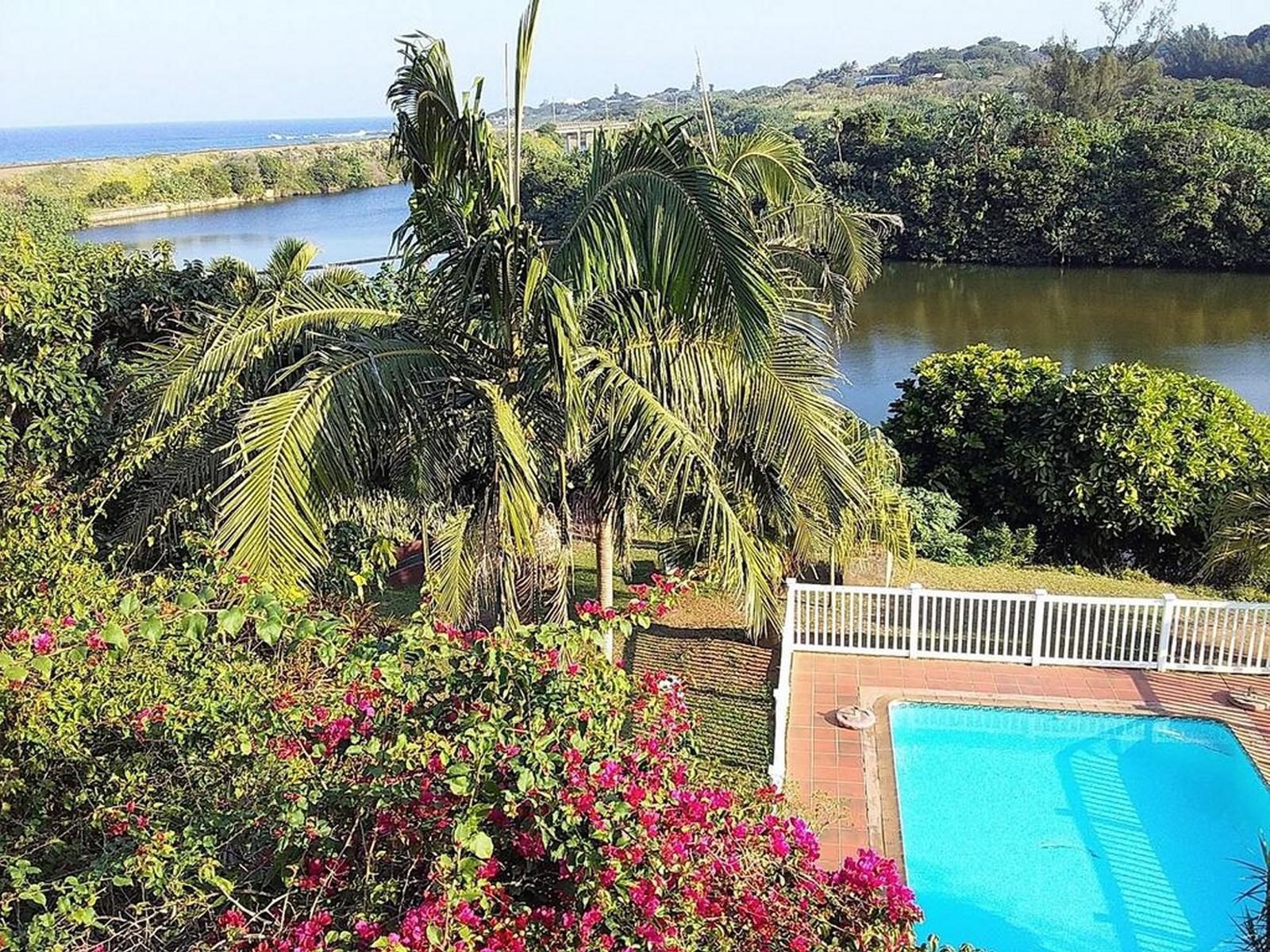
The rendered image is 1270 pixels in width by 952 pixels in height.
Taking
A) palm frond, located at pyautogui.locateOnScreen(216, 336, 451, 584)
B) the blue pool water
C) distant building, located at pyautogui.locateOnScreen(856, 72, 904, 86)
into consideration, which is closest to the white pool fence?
the blue pool water

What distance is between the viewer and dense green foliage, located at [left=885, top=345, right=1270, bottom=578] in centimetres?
998

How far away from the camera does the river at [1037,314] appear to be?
2222cm

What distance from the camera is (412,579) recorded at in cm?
962

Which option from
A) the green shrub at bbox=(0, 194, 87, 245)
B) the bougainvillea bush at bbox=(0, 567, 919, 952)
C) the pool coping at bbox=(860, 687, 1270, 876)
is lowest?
the pool coping at bbox=(860, 687, 1270, 876)

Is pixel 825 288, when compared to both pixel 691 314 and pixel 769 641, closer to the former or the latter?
pixel 769 641

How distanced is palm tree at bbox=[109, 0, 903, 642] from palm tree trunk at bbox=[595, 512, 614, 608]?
33 mm

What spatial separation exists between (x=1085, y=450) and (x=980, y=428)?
1376mm

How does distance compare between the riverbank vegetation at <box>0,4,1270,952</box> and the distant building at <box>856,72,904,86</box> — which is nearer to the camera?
the riverbank vegetation at <box>0,4,1270,952</box>

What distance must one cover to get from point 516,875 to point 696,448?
2.42 m

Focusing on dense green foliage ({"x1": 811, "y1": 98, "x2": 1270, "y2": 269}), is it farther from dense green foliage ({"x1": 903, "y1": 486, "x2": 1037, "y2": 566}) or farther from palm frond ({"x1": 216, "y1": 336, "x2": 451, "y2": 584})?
palm frond ({"x1": 216, "y1": 336, "x2": 451, "y2": 584})

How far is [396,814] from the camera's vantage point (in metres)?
2.42

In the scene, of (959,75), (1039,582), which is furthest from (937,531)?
(959,75)

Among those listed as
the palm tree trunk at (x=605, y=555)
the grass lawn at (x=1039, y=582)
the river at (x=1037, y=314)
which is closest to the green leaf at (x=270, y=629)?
the palm tree trunk at (x=605, y=555)

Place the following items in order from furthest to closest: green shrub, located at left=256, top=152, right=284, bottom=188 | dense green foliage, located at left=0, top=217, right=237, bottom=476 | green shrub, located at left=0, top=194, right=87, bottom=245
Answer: green shrub, located at left=256, top=152, right=284, bottom=188, green shrub, located at left=0, top=194, right=87, bottom=245, dense green foliage, located at left=0, top=217, right=237, bottom=476
